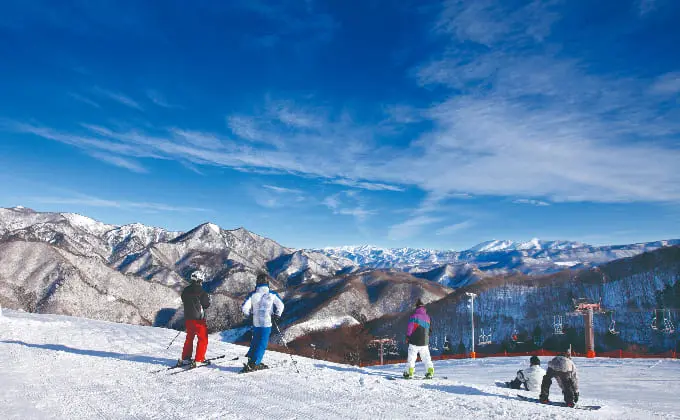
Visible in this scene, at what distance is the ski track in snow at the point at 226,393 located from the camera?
23.0 ft

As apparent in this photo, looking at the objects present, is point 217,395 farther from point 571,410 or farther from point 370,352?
point 370,352

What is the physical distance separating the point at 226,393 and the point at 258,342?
6.95 ft

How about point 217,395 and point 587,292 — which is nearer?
point 217,395

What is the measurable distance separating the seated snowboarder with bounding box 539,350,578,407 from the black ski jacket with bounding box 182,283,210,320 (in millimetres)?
7498

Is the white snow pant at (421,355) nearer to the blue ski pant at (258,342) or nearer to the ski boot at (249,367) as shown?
the blue ski pant at (258,342)

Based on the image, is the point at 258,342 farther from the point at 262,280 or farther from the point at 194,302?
the point at 194,302

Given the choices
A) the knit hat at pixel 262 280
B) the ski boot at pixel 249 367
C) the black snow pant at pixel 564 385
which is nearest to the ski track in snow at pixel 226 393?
the ski boot at pixel 249 367

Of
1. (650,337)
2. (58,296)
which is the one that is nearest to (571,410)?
(650,337)

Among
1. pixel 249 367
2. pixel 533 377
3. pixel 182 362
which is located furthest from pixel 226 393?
pixel 533 377

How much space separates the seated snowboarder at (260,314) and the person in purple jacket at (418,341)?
327 centimetres

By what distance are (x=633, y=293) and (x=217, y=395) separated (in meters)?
151

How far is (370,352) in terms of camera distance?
13562 centimetres

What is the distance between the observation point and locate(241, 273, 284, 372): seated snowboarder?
1001cm

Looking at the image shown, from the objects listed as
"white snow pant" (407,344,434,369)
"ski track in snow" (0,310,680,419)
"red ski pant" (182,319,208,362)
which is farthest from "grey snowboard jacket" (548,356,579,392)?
"red ski pant" (182,319,208,362)
